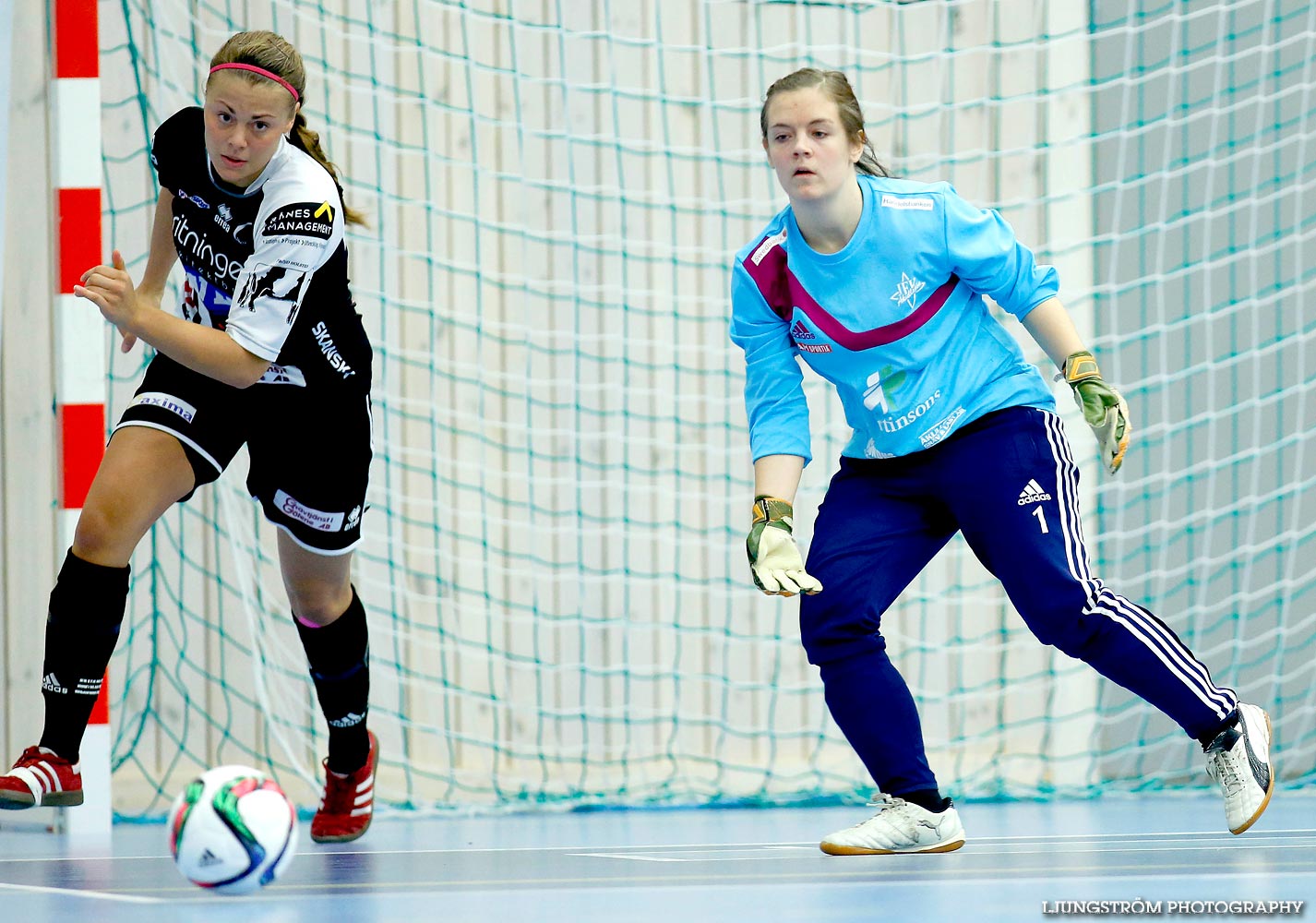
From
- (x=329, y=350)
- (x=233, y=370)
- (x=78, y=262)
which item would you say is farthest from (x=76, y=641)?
(x=78, y=262)

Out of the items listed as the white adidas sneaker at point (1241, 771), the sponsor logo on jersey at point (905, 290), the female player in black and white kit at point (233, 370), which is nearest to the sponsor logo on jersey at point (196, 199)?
the female player in black and white kit at point (233, 370)

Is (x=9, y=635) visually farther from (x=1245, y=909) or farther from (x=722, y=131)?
(x=1245, y=909)

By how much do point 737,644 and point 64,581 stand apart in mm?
2319

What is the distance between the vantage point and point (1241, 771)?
2.93 meters

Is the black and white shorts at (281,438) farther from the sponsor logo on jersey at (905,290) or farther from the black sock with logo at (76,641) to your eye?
the sponsor logo on jersey at (905,290)

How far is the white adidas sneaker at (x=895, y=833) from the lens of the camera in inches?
114

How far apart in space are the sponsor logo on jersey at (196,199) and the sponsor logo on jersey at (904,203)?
127 cm

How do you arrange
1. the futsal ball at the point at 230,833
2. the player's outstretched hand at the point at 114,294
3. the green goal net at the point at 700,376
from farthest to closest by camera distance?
the green goal net at the point at 700,376, the player's outstretched hand at the point at 114,294, the futsal ball at the point at 230,833

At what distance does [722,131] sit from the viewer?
4.94 meters

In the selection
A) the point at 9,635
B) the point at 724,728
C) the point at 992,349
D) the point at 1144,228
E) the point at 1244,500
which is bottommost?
the point at 724,728

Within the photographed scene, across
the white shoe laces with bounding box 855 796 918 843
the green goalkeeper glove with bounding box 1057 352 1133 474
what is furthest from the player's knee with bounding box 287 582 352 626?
the green goalkeeper glove with bounding box 1057 352 1133 474

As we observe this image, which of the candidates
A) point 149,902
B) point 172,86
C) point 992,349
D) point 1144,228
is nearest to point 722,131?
point 1144,228

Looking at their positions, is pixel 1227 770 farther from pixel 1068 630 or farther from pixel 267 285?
pixel 267 285

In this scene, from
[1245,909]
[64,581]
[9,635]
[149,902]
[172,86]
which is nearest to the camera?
[1245,909]
